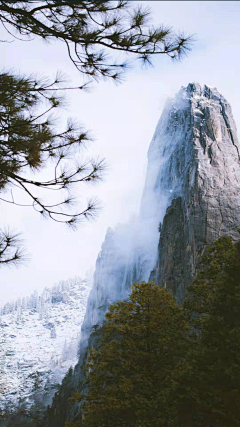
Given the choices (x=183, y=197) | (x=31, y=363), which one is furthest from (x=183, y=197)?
(x=31, y=363)

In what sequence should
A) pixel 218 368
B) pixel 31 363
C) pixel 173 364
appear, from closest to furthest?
1. pixel 218 368
2. pixel 173 364
3. pixel 31 363

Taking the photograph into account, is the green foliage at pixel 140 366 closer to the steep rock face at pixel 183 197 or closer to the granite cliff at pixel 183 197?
the granite cliff at pixel 183 197

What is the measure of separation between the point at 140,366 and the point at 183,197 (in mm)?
38676

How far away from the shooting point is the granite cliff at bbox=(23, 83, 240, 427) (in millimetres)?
41719

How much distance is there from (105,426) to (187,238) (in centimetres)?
3451

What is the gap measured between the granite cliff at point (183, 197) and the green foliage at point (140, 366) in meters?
26.4

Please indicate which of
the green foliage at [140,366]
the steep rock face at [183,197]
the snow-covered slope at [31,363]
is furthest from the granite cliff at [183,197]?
the snow-covered slope at [31,363]

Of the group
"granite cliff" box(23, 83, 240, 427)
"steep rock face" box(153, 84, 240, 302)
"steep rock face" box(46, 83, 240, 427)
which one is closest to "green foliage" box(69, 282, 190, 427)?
"steep rock face" box(153, 84, 240, 302)

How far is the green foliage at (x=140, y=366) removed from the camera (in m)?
9.29

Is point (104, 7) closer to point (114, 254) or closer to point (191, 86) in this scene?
point (191, 86)

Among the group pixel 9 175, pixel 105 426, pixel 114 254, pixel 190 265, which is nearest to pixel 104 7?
pixel 9 175

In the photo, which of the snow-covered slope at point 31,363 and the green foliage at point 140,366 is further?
the snow-covered slope at point 31,363

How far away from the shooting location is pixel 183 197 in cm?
4738

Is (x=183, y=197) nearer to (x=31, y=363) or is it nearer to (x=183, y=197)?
(x=183, y=197)
